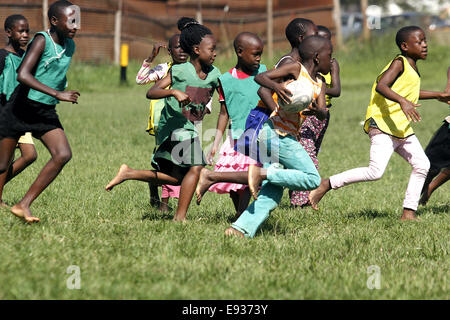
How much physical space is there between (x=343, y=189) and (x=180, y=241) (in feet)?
14.3

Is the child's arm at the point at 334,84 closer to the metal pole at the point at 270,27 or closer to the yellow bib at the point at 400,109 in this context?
the yellow bib at the point at 400,109

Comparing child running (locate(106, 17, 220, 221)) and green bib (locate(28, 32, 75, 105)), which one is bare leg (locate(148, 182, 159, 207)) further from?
green bib (locate(28, 32, 75, 105))

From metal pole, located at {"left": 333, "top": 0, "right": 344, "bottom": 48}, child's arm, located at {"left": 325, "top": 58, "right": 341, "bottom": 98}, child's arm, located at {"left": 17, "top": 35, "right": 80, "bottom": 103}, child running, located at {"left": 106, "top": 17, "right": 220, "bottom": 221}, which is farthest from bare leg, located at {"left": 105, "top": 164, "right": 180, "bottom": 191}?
metal pole, located at {"left": 333, "top": 0, "right": 344, "bottom": 48}

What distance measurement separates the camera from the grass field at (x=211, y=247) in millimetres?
4355

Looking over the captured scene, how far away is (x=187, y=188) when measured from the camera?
6.42 meters

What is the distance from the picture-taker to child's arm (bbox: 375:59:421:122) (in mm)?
6566

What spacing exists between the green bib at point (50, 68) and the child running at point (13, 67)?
0.99 metres

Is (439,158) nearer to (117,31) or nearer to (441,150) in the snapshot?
(441,150)

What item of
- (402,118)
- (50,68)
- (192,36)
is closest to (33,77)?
(50,68)

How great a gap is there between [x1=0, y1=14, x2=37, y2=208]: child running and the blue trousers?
256 centimetres

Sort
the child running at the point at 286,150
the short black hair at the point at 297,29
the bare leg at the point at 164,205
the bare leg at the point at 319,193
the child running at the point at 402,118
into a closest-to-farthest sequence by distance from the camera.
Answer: the child running at the point at 286,150 < the child running at the point at 402,118 < the short black hair at the point at 297,29 < the bare leg at the point at 319,193 < the bare leg at the point at 164,205

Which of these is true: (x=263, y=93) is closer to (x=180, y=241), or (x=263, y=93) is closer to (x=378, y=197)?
(x=180, y=241)

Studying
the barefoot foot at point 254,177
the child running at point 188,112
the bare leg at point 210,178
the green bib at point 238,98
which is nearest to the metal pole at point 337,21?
the green bib at point 238,98
